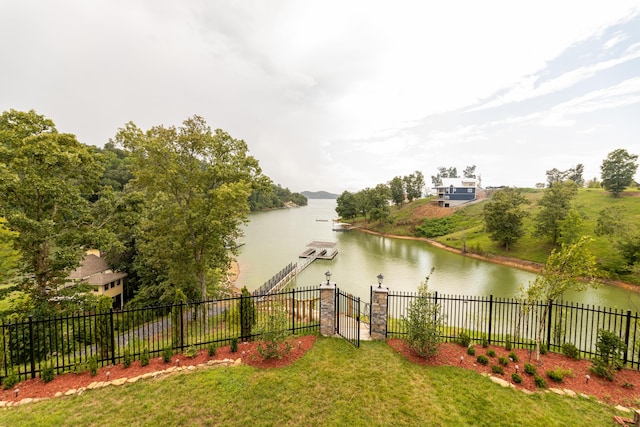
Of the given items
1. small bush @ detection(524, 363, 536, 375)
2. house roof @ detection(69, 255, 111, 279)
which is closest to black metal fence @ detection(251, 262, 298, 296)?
house roof @ detection(69, 255, 111, 279)

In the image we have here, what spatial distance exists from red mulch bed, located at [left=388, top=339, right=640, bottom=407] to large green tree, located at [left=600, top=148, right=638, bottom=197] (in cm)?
4914

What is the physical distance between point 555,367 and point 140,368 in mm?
10820

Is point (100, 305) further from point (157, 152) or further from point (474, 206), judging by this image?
point (474, 206)

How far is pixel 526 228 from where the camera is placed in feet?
109

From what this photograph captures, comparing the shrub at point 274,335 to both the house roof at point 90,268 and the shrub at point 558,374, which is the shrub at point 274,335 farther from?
the house roof at point 90,268

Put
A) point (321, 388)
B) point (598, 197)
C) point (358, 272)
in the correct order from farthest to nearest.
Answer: point (598, 197) < point (358, 272) < point (321, 388)

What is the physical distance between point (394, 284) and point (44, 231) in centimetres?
1943

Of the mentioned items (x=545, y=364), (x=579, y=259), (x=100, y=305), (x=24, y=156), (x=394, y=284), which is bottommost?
(x=394, y=284)

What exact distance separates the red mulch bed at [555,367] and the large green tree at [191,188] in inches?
351

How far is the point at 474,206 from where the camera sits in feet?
175

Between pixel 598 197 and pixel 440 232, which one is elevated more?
pixel 598 197

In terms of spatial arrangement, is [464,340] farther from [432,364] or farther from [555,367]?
[555,367]

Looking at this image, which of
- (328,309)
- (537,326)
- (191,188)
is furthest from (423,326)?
(191,188)

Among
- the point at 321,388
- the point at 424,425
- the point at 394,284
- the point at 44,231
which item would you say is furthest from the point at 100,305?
the point at 394,284
